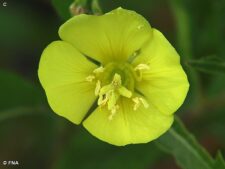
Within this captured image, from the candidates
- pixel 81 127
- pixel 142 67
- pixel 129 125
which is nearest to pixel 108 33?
pixel 142 67

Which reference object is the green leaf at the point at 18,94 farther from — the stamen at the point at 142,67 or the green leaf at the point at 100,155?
the stamen at the point at 142,67

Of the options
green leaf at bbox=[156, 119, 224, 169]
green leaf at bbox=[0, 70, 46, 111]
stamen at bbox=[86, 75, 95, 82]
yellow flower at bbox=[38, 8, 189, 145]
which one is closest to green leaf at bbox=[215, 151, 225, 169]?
green leaf at bbox=[156, 119, 224, 169]

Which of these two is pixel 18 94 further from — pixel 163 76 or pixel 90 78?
pixel 163 76

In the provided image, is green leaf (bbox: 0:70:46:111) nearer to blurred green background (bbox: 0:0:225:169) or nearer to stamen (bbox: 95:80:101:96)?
blurred green background (bbox: 0:0:225:169)

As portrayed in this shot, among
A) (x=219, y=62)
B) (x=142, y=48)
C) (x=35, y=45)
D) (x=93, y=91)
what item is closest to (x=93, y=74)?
(x=93, y=91)

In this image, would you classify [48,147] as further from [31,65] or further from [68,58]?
[68,58]
